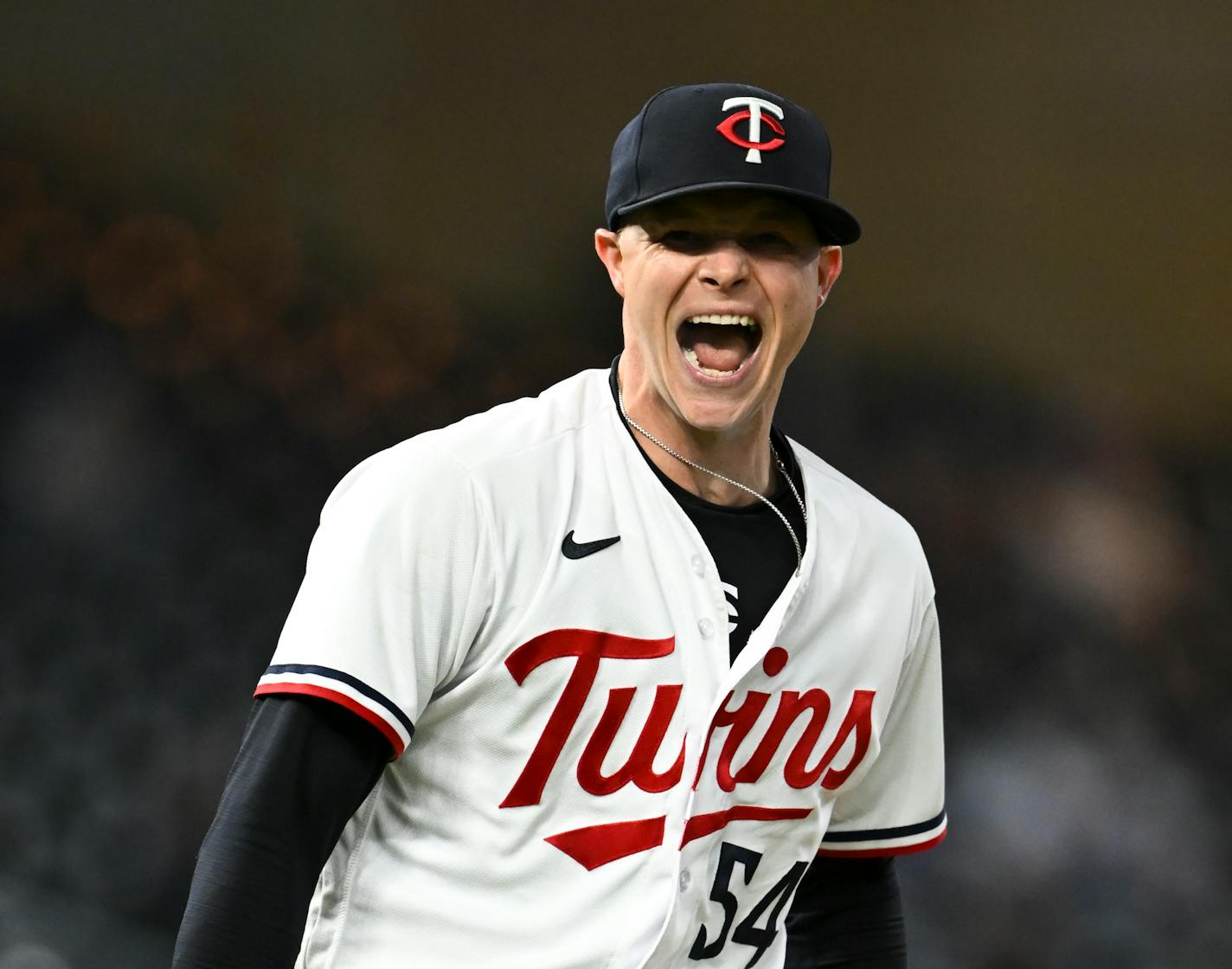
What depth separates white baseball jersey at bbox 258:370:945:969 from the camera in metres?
0.91

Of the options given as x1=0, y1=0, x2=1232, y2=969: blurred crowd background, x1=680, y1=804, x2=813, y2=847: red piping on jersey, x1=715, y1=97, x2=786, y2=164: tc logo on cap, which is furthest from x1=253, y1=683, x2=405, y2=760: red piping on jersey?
x1=0, y1=0, x2=1232, y2=969: blurred crowd background

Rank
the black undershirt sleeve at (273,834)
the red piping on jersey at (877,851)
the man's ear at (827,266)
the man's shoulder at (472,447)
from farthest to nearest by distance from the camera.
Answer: the red piping on jersey at (877,851) < the man's ear at (827,266) < the man's shoulder at (472,447) < the black undershirt sleeve at (273,834)

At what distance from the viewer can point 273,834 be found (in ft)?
2.77

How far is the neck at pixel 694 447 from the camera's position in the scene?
3.65ft

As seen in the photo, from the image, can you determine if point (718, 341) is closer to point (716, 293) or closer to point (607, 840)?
point (716, 293)

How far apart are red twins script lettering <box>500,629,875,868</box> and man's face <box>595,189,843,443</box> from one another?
0.19 meters

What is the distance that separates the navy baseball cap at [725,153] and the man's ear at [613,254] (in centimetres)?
2

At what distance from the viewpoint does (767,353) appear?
1.08m

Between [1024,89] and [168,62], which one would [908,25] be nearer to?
[1024,89]

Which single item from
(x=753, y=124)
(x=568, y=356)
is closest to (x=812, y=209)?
(x=753, y=124)

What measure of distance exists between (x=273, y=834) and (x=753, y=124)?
1.89ft

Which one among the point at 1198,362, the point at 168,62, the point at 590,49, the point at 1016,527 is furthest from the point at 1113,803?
the point at 168,62

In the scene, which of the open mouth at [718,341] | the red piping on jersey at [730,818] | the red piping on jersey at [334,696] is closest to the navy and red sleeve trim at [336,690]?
the red piping on jersey at [334,696]

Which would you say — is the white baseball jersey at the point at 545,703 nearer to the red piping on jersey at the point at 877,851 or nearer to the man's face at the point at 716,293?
the man's face at the point at 716,293
